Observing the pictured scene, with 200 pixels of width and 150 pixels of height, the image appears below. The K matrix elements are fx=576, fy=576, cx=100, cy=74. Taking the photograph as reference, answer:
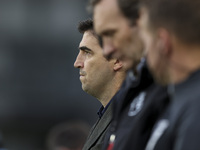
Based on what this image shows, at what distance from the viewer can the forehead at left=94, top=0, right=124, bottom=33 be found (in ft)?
8.12

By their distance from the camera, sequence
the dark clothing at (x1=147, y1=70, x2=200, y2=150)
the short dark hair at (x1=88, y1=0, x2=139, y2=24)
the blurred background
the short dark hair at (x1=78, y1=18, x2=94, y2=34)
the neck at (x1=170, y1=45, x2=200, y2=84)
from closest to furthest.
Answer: the dark clothing at (x1=147, y1=70, x2=200, y2=150)
the neck at (x1=170, y1=45, x2=200, y2=84)
the short dark hair at (x1=88, y1=0, x2=139, y2=24)
the short dark hair at (x1=78, y1=18, x2=94, y2=34)
the blurred background

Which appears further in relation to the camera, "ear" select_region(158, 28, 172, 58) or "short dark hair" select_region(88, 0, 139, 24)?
"short dark hair" select_region(88, 0, 139, 24)

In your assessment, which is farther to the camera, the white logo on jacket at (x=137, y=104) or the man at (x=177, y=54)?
the white logo on jacket at (x=137, y=104)

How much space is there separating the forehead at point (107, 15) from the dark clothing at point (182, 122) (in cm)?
50

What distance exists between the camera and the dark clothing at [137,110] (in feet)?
7.57

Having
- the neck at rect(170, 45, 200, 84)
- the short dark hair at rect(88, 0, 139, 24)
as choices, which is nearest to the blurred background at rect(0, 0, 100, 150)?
the short dark hair at rect(88, 0, 139, 24)

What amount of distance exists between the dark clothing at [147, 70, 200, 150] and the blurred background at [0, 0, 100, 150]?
40.0 feet

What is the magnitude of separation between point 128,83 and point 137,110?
148mm

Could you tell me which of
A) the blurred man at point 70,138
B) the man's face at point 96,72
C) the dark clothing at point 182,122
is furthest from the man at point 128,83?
the blurred man at point 70,138

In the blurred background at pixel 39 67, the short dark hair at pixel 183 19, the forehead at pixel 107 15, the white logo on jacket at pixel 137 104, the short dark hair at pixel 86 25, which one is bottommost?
the blurred background at pixel 39 67

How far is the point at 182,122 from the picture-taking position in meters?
1.96

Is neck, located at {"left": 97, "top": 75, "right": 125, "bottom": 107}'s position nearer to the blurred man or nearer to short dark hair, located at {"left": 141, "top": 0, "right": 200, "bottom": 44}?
the blurred man

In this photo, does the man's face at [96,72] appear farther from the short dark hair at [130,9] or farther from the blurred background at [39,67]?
the blurred background at [39,67]

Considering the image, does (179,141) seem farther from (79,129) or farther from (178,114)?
(79,129)
